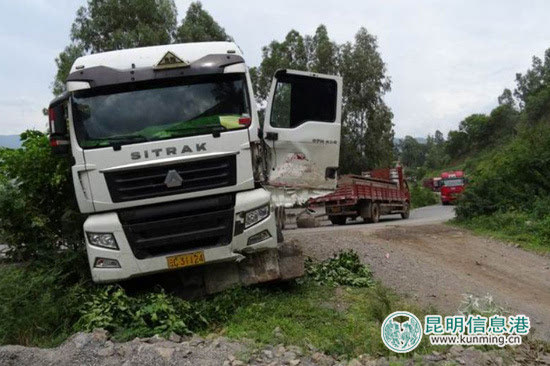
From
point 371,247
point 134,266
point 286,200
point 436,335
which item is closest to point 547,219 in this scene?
point 371,247

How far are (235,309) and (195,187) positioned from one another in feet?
4.84

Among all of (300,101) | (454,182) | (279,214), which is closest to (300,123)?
(300,101)

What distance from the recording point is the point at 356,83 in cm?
3122

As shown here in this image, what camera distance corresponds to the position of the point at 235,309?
5.99m

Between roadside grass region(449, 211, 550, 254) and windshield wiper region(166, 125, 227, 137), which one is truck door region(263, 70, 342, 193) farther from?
roadside grass region(449, 211, 550, 254)

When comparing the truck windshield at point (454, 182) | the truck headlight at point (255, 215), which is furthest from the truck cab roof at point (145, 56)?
the truck windshield at point (454, 182)

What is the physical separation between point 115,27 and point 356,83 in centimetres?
1448

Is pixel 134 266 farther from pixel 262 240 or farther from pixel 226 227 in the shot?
pixel 262 240

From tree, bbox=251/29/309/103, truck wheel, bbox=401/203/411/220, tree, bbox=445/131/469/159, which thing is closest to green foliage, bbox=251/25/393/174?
tree, bbox=251/29/309/103

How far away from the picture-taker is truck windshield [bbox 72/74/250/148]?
5.89 meters

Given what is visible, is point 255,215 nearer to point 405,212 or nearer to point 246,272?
point 246,272

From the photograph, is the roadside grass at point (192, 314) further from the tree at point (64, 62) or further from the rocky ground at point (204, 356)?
the tree at point (64, 62)

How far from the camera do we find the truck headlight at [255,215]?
6016 millimetres

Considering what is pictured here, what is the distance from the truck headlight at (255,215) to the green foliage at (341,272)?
1.68 meters
